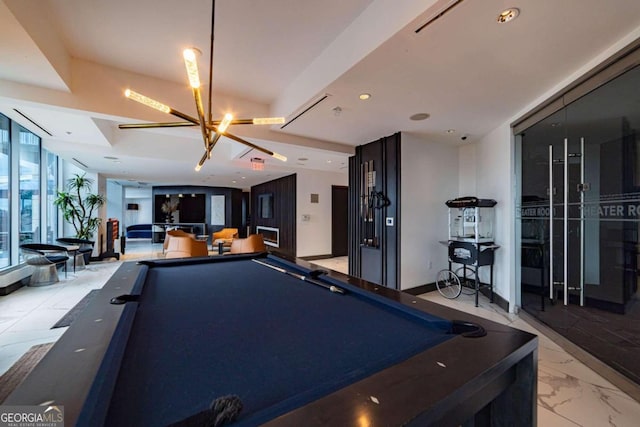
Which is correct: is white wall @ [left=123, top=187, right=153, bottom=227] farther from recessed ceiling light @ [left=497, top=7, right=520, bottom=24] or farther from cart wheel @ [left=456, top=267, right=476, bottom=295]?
recessed ceiling light @ [left=497, top=7, right=520, bottom=24]

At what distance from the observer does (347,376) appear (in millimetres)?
795

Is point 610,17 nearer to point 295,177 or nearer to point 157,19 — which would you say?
point 157,19

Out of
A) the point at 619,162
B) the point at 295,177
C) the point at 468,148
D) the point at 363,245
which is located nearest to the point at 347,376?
the point at 619,162

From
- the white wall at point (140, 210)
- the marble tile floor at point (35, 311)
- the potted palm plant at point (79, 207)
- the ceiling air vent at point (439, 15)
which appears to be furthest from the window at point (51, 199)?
the white wall at point (140, 210)

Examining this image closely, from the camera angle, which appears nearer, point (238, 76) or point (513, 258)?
point (238, 76)

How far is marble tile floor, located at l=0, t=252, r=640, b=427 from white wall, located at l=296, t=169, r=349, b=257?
393 cm

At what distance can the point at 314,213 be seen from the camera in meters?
7.81

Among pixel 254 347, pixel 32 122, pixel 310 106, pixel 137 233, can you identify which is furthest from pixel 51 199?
pixel 254 347

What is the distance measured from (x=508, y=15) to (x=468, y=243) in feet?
9.25

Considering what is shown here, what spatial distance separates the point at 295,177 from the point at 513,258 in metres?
5.47

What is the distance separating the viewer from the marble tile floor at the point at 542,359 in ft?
5.64

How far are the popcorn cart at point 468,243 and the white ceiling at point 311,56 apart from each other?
1.12 metres

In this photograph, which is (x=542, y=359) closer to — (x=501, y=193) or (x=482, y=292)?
(x=482, y=292)

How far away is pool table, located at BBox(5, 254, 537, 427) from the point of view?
0.65 metres
